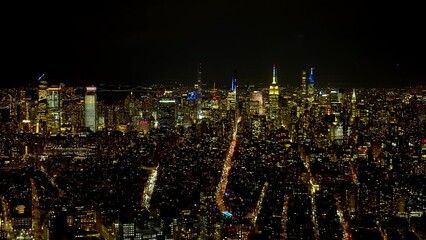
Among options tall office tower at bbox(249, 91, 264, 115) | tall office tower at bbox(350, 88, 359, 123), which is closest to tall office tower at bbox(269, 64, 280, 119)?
tall office tower at bbox(249, 91, 264, 115)

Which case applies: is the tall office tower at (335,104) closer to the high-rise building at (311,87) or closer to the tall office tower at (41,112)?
the high-rise building at (311,87)

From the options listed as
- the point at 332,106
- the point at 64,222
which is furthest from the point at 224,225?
the point at 332,106

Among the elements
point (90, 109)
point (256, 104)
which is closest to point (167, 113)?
point (90, 109)

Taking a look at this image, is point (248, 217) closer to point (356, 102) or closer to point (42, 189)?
point (42, 189)

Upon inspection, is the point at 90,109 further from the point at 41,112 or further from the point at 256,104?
the point at 256,104

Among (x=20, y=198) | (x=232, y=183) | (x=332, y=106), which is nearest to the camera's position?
(x=20, y=198)
